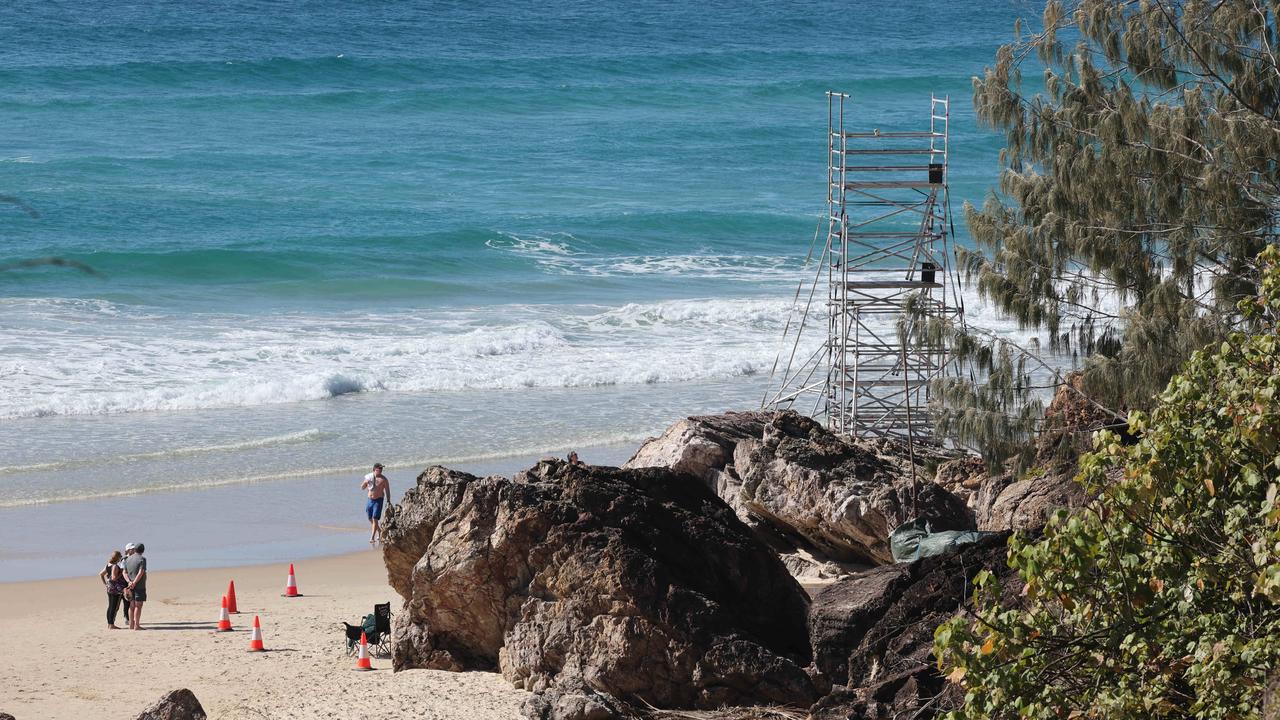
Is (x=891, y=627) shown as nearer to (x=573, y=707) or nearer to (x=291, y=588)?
(x=573, y=707)

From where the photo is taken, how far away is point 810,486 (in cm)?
1347

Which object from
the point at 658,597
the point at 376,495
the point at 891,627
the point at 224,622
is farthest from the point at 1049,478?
the point at 376,495

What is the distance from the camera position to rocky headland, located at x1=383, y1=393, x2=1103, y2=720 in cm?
974

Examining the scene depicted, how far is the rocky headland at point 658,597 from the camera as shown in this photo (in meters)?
9.74

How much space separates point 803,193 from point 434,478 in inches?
1441

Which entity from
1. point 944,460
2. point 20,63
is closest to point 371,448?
point 944,460

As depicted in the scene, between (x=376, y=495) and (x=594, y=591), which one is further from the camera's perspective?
(x=376, y=495)

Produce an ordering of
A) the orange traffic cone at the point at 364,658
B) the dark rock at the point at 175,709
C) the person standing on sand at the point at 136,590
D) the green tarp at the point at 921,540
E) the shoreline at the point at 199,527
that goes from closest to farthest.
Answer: the dark rock at the point at 175,709, the green tarp at the point at 921,540, the orange traffic cone at the point at 364,658, the person standing on sand at the point at 136,590, the shoreline at the point at 199,527

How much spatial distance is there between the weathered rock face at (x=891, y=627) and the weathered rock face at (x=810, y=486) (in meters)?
2.14

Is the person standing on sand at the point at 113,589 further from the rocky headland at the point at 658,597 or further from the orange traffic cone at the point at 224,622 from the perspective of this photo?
the rocky headland at the point at 658,597

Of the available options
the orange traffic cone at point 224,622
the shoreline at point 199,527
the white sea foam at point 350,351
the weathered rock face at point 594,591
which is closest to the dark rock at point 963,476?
the weathered rock face at point 594,591

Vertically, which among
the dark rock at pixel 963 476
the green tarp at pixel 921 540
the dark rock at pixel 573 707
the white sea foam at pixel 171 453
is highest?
the green tarp at pixel 921 540

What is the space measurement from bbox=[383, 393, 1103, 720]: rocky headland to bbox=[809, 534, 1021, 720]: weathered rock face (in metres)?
0.01

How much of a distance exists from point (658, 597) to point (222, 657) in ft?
13.6
